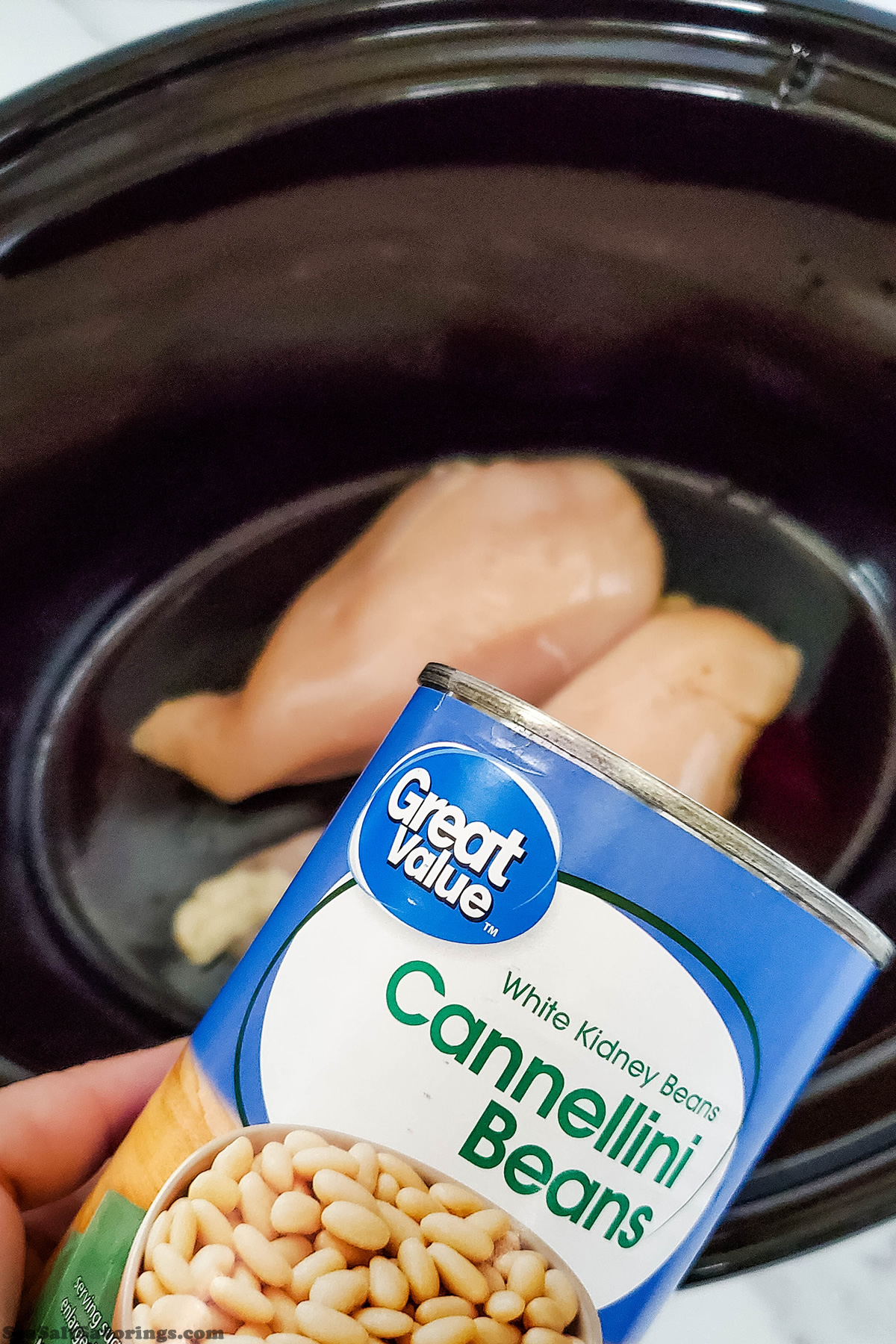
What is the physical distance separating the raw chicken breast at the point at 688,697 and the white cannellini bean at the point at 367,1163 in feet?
1.19

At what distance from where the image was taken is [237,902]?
2.35ft

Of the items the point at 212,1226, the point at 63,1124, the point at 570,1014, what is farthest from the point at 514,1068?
the point at 63,1124

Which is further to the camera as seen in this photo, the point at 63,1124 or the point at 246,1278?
the point at 63,1124

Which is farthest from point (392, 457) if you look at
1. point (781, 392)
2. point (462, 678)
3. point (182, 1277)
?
point (182, 1277)

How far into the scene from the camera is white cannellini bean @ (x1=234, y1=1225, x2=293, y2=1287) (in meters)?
0.37

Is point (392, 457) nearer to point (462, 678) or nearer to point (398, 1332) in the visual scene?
point (462, 678)

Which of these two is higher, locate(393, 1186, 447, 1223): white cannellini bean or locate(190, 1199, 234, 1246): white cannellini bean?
locate(393, 1186, 447, 1223): white cannellini bean

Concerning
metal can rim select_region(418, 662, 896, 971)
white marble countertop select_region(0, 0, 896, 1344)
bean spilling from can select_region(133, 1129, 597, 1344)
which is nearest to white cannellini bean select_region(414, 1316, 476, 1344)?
bean spilling from can select_region(133, 1129, 597, 1344)

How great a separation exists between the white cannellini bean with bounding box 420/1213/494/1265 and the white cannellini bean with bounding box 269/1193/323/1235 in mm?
45

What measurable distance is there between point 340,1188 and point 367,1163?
0.01 metres

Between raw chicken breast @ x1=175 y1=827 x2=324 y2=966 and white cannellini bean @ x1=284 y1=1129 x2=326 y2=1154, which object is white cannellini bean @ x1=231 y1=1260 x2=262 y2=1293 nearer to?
white cannellini bean @ x1=284 y1=1129 x2=326 y2=1154

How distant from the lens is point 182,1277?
0.38 meters

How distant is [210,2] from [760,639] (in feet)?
2.09

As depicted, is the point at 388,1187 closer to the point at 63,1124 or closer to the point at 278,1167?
the point at 278,1167
